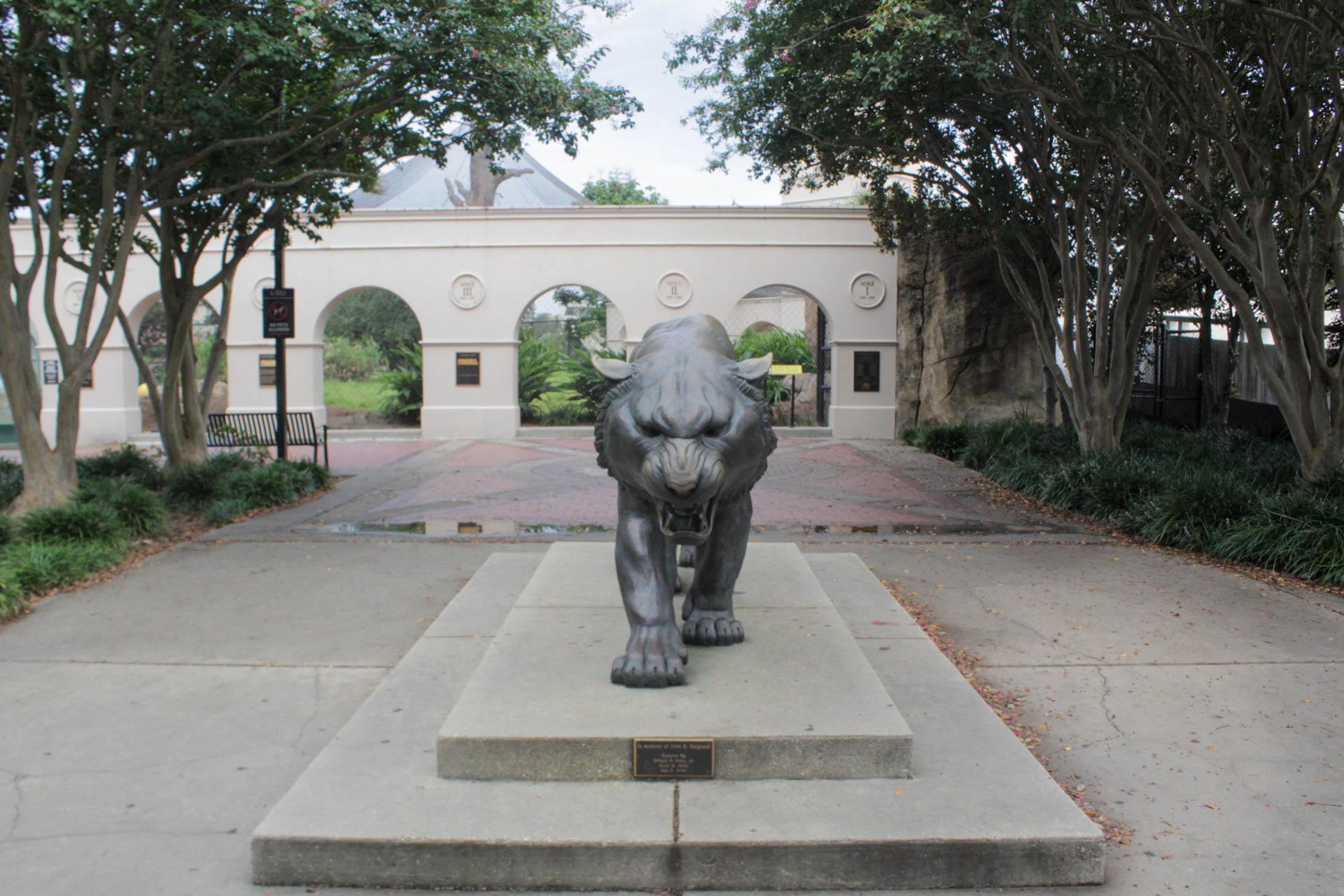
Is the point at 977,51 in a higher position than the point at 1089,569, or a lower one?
higher

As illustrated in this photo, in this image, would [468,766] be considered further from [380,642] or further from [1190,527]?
[1190,527]

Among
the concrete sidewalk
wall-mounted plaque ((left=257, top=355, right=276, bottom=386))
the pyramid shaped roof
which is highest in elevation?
the pyramid shaped roof

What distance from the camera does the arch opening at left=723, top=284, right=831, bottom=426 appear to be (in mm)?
21623

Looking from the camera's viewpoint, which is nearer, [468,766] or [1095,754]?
[468,766]

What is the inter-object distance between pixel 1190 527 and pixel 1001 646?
3.81m

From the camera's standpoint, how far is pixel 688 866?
2961mm

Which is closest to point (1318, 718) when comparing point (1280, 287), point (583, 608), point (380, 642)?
point (583, 608)

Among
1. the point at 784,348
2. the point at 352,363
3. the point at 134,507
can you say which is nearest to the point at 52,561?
the point at 134,507

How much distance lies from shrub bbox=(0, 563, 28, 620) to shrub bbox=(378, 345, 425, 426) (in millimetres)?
15716

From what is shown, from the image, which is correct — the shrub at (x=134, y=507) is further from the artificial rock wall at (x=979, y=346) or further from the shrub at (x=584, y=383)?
the artificial rock wall at (x=979, y=346)

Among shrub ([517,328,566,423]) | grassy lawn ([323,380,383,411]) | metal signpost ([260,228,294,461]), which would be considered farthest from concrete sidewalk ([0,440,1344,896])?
grassy lawn ([323,380,383,411])

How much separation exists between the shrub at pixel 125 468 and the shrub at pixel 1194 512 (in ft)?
32.6

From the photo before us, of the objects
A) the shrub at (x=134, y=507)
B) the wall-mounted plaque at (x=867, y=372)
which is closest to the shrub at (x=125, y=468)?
the shrub at (x=134, y=507)

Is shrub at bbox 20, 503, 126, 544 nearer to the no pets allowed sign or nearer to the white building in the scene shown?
the no pets allowed sign
